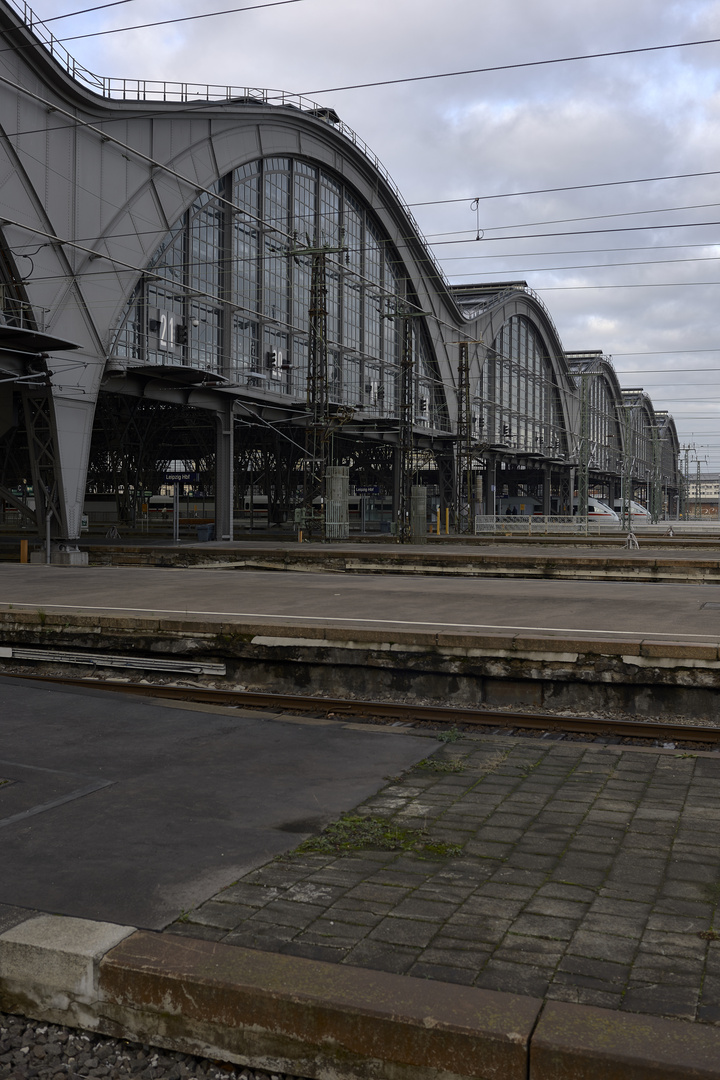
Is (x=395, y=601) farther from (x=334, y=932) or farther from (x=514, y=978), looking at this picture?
(x=514, y=978)

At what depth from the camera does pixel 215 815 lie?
5.67m

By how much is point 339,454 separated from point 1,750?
60.7 metres

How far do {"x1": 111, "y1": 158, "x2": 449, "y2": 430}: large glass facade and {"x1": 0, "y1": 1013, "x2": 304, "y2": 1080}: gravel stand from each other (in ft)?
106

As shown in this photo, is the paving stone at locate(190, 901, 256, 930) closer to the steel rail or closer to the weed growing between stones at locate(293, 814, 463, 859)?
the weed growing between stones at locate(293, 814, 463, 859)

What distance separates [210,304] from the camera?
4147 centimetres

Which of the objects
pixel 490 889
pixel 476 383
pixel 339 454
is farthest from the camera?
pixel 476 383

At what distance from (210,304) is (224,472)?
779 centimetres

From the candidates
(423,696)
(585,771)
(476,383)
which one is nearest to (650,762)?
(585,771)

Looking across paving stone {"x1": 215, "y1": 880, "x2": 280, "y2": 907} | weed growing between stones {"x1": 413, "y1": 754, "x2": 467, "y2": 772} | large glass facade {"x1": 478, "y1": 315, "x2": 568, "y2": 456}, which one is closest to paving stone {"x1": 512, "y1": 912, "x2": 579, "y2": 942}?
paving stone {"x1": 215, "y1": 880, "x2": 280, "y2": 907}

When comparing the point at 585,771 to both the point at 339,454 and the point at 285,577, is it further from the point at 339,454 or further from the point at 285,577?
the point at 339,454

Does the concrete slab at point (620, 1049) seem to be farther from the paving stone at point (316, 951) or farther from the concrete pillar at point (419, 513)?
the concrete pillar at point (419, 513)

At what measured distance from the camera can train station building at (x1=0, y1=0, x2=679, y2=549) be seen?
29.8 metres

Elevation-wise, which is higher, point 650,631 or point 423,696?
point 650,631

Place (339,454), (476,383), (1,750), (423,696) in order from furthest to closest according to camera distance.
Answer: (476,383) → (339,454) → (423,696) → (1,750)
